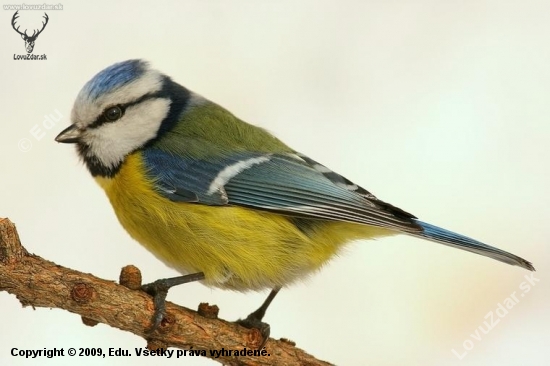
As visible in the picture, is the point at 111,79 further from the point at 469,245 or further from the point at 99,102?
the point at 469,245

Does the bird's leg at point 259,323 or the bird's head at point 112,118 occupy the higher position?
the bird's head at point 112,118

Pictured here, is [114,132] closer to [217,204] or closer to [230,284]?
[217,204]

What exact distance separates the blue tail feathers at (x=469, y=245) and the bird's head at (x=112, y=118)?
0.72 metres

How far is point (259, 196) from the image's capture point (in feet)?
4.99

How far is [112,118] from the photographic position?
1.56m

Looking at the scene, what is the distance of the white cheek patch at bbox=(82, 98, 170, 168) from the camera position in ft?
5.10

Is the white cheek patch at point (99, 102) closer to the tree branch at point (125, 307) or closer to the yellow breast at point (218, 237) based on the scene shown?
the yellow breast at point (218, 237)

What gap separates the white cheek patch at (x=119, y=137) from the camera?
61.2 inches

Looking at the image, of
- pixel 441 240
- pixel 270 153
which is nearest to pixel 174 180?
pixel 270 153

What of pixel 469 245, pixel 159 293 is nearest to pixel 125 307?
pixel 159 293

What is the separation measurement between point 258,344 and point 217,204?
332 mm

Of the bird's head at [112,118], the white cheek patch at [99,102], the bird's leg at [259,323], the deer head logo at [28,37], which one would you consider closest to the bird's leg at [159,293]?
the bird's leg at [259,323]

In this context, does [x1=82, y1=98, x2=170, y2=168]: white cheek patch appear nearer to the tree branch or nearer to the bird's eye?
the bird's eye

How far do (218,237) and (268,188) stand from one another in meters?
0.19
